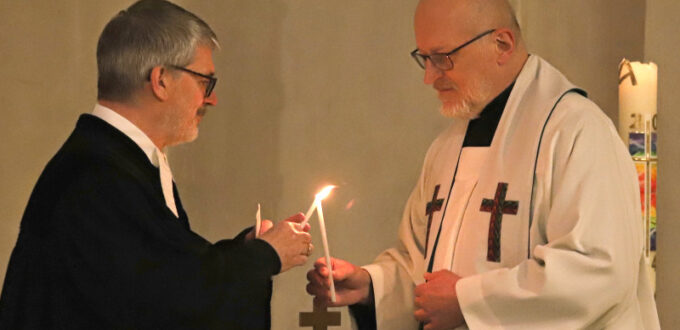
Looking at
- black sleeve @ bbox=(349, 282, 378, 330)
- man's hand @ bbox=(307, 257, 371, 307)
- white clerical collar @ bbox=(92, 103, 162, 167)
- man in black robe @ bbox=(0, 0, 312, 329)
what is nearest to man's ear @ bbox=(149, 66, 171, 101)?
man in black robe @ bbox=(0, 0, 312, 329)

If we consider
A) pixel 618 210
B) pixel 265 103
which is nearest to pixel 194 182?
pixel 265 103

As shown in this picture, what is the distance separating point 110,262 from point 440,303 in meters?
1.19

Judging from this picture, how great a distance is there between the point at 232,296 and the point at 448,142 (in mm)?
1315

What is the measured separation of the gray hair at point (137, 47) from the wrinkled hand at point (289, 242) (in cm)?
71

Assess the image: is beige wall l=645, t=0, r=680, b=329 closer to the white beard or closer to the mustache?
the white beard

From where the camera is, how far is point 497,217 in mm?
3545

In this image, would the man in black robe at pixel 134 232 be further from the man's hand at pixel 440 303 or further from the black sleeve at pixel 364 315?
the black sleeve at pixel 364 315

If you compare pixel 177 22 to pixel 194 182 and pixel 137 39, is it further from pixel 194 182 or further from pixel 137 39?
pixel 194 182

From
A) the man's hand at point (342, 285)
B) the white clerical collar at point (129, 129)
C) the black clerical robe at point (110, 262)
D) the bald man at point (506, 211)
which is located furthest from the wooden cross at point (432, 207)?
the white clerical collar at point (129, 129)

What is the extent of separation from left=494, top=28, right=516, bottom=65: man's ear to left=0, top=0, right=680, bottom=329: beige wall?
1653mm

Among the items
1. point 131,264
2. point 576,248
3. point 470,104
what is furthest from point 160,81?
point 576,248

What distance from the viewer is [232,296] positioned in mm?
3219

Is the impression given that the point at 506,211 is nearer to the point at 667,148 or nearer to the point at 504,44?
the point at 504,44

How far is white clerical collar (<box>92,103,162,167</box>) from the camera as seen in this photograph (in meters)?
3.34
